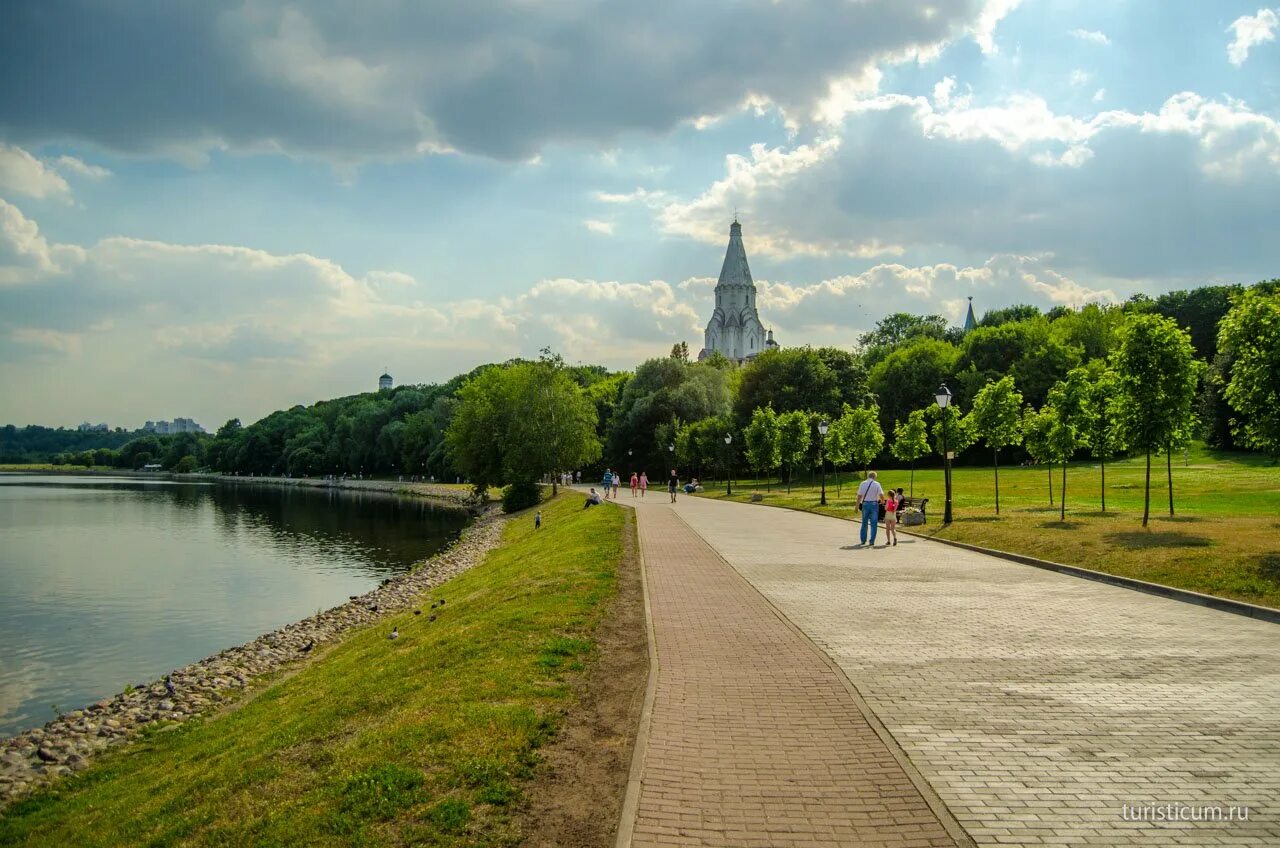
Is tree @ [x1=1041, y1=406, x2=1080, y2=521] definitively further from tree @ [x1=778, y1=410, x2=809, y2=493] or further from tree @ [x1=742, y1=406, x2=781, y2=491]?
tree @ [x1=742, y1=406, x2=781, y2=491]

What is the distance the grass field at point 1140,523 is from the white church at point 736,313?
407 feet

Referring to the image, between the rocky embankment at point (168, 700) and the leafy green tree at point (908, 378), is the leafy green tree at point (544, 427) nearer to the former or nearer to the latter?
the leafy green tree at point (908, 378)

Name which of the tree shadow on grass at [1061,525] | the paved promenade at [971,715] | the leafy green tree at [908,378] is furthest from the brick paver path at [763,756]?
the leafy green tree at [908,378]

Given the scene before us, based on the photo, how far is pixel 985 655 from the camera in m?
9.91

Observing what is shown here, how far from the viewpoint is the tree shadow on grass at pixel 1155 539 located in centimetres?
1742

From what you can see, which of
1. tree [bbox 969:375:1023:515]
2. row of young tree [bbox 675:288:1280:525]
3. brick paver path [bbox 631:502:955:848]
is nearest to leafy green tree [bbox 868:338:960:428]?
row of young tree [bbox 675:288:1280:525]

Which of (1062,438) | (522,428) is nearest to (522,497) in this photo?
(522,428)

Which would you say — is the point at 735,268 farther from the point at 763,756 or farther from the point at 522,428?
the point at 763,756

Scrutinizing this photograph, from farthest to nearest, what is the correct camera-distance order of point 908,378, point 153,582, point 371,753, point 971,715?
point 908,378 → point 153,582 → point 971,715 → point 371,753

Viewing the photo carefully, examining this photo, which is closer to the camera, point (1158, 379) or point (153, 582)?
point (1158, 379)

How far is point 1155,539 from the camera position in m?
18.5

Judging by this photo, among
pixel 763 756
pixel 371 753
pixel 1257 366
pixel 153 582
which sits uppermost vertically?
pixel 1257 366

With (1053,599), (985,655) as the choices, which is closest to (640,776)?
(985,655)

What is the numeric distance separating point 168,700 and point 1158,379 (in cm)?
2462
